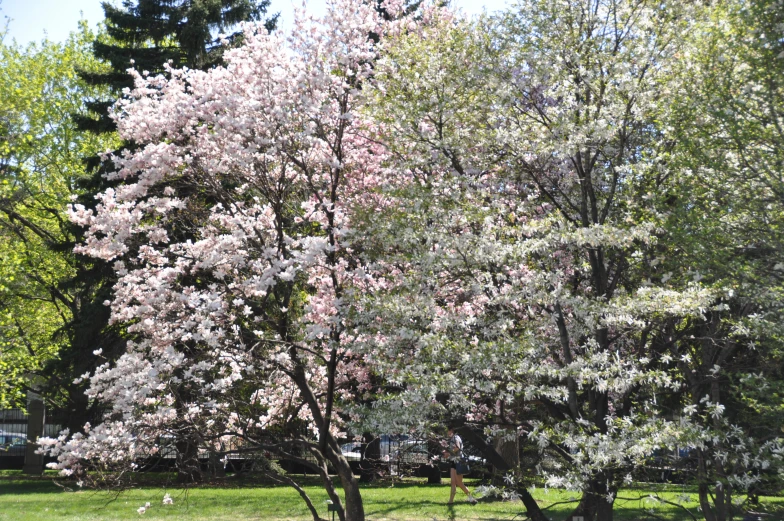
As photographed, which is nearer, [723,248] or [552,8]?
[723,248]

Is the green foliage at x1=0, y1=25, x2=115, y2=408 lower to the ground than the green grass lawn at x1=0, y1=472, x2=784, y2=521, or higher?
higher

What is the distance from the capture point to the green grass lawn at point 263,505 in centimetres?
1281

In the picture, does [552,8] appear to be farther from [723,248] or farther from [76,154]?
[76,154]

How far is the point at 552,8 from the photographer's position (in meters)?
7.85

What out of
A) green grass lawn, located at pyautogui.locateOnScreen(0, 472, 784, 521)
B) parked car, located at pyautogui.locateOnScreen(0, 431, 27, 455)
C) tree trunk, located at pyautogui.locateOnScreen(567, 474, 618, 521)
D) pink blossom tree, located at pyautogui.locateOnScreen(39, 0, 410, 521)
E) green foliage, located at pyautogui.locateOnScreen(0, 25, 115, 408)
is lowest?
green grass lawn, located at pyautogui.locateOnScreen(0, 472, 784, 521)

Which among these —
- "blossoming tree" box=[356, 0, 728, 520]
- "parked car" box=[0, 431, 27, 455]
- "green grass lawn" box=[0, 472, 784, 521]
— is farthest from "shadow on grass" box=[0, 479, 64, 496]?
"blossoming tree" box=[356, 0, 728, 520]

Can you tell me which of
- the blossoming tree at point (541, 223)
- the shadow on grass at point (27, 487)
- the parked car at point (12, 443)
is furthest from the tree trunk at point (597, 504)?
the parked car at point (12, 443)

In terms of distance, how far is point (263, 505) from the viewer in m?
14.5

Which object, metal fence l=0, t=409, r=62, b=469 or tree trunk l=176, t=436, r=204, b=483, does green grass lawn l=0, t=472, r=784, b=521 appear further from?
metal fence l=0, t=409, r=62, b=469

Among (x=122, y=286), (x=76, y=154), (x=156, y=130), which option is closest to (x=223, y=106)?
(x=156, y=130)

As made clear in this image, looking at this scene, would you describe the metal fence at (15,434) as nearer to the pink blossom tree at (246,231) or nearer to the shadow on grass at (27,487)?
the shadow on grass at (27,487)

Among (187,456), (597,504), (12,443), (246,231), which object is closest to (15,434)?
(12,443)

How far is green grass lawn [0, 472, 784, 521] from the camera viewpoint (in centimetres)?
1281

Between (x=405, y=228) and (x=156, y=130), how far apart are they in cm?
359
